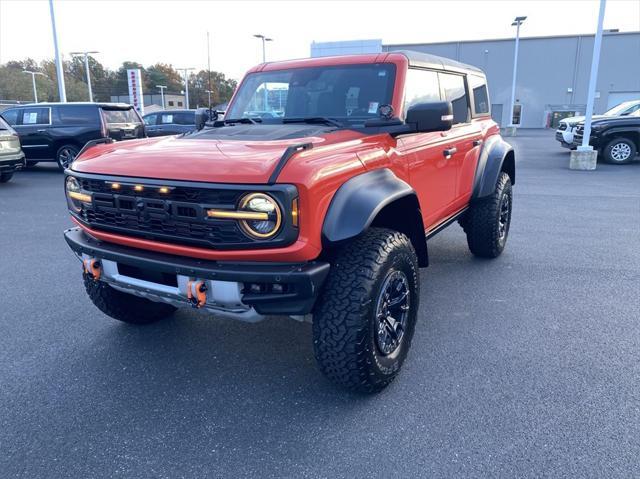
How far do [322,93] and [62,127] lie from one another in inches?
436

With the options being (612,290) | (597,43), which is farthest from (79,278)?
(597,43)

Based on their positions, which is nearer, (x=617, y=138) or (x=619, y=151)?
(x=617, y=138)

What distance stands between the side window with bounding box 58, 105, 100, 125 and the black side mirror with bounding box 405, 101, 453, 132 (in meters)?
11.4

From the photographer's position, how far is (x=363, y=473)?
2203 millimetres

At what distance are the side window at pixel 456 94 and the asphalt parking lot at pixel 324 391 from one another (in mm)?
1494

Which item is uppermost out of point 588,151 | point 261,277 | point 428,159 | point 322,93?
point 322,93

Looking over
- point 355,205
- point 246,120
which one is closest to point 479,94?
point 246,120

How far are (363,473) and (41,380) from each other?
2.04m

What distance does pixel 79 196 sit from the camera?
2.88 metres

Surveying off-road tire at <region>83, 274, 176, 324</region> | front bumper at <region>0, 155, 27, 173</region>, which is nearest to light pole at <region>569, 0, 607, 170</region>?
off-road tire at <region>83, 274, 176, 324</region>

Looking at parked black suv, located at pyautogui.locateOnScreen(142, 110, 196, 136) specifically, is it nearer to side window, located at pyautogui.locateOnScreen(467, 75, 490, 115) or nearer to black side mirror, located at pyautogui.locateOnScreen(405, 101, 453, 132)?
side window, located at pyautogui.locateOnScreen(467, 75, 490, 115)

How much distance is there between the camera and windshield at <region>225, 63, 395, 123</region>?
11.4 ft

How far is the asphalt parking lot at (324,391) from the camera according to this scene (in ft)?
7.50

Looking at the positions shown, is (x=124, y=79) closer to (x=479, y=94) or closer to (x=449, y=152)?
(x=479, y=94)
